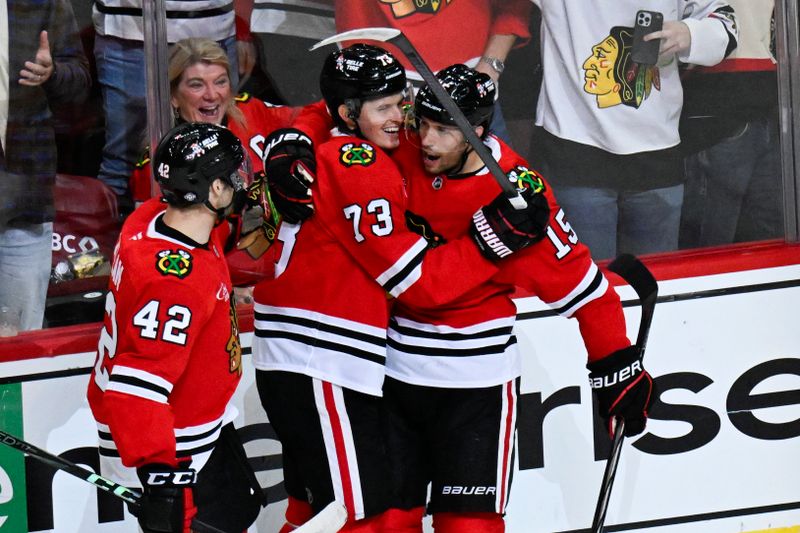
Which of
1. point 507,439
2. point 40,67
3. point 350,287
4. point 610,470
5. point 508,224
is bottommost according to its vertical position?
point 610,470

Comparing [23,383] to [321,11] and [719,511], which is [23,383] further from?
[719,511]

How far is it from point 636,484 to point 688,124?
1.01 metres

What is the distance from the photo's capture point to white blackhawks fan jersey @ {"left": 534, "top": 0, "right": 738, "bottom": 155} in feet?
11.2

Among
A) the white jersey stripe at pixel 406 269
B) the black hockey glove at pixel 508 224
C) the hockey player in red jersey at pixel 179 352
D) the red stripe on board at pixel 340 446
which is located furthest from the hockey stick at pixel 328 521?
the black hockey glove at pixel 508 224

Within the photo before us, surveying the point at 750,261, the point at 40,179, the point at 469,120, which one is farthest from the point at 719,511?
the point at 40,179

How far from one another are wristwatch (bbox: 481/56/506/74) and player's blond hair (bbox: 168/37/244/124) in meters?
0.68

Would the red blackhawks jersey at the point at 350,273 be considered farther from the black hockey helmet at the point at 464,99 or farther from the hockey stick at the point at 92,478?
the hockey stick at the point at 92,478

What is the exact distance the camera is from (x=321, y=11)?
10.7 ft

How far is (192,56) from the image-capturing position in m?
3.20

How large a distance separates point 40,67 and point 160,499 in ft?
3.93

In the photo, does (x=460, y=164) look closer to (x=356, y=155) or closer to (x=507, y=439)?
(x=356, y=155)

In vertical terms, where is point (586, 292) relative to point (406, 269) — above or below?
below

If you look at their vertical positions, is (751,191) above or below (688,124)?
below

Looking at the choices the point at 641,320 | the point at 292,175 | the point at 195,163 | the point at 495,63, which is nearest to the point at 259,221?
the point at 292,175
